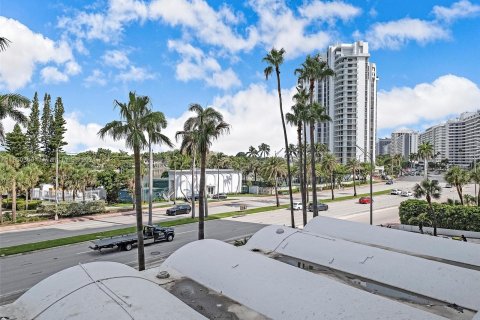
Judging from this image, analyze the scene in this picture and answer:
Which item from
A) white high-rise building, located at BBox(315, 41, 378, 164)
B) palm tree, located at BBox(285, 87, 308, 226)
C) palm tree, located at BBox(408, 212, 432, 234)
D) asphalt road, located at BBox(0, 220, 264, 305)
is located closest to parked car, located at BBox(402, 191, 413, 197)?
palm tree, located at BBox(408, 212, 432, 234)

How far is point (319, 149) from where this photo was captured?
85.8 meters

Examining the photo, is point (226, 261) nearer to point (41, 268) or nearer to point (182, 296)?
point (182, 296)

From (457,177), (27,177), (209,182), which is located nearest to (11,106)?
(27,177)

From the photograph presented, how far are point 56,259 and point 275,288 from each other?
1967 centimetres

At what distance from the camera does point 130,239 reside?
28328 mm

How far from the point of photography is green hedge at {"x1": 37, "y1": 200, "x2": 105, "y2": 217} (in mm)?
47603

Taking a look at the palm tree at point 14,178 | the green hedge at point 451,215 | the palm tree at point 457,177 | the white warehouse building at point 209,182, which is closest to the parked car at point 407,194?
the palm tree at point 457,177

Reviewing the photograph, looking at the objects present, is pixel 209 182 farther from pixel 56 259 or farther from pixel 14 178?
pixel 56 259

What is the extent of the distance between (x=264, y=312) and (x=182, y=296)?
11.7 ft

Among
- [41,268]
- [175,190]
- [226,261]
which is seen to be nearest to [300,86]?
[226,261]

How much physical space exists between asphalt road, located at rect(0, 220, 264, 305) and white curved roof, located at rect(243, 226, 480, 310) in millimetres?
9397

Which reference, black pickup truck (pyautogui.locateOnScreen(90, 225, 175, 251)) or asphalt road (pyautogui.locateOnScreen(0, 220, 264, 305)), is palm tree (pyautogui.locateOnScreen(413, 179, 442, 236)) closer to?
asphalt road (pyautogui.locateOnScreen(0, 220, 264, 305))

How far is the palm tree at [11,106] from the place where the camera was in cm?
2012

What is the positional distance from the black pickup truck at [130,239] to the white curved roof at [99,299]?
49.6ft
